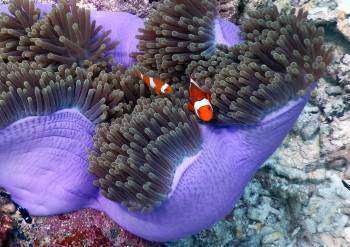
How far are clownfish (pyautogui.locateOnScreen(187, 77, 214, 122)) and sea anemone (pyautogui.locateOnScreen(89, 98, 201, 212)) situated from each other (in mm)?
46

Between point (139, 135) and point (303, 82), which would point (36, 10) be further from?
point (303, 82)

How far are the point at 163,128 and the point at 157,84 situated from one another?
328 mm

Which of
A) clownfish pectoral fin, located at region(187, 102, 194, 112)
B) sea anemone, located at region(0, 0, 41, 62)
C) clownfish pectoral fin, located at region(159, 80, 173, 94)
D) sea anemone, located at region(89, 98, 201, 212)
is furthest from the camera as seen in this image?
sea anemone, located at region(0, 0, 41, 62)

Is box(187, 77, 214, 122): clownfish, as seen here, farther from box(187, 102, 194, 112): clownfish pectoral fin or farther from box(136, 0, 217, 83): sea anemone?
box(136, 0, 217, 83): sea anemone

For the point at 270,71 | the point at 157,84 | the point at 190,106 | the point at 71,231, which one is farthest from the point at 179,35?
the point at 71,231

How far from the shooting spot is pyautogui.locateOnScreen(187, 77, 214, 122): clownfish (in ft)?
5.15

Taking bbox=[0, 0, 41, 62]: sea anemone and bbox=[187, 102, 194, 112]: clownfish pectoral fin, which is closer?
bbox=[187, 102, 194, 112]: clownfish pectoral fin

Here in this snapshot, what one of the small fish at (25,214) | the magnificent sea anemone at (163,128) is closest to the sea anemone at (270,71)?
the magnificent sea anemone at (163,128)

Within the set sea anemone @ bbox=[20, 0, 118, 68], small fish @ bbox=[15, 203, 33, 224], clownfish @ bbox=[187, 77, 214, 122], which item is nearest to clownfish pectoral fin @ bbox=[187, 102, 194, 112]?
clownfish @ bbox=[187, 77, 214, 122]

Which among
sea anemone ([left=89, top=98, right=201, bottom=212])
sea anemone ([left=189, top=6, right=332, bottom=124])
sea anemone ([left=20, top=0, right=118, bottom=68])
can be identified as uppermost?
sea anemone ([left=20, top=0, right=118, bottom=68])

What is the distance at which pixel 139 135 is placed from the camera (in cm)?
153

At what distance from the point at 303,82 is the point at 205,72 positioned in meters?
0.42

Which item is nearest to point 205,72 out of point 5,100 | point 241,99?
point 241,99

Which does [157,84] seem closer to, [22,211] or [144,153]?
[144,153]
